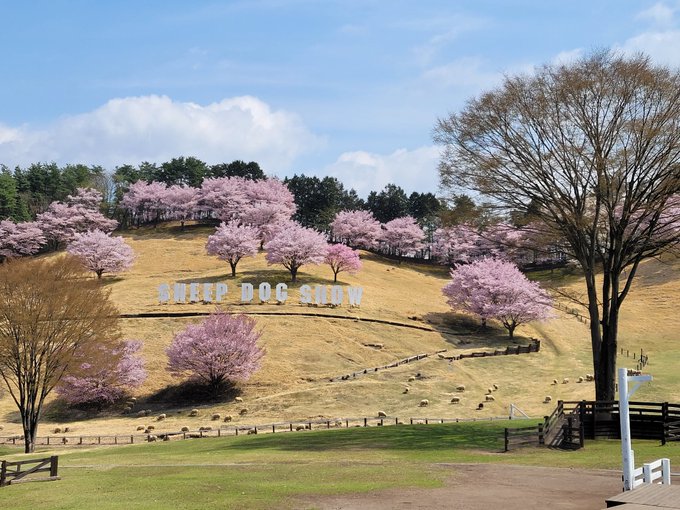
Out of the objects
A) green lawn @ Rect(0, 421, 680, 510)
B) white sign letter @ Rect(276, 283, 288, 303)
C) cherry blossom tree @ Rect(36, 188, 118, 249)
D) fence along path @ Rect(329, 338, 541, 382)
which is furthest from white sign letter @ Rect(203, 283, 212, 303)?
cherry blossom tree @ Rect(36, 188, 118, 249)

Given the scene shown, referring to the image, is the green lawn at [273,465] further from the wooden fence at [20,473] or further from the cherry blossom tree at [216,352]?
the cherry blossom tree at [216,352]

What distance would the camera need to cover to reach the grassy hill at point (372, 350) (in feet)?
185

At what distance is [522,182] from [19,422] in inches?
1722

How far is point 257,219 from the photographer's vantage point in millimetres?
129375

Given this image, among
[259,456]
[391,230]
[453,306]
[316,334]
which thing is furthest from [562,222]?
[391,230]

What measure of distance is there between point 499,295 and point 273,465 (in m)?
60.9

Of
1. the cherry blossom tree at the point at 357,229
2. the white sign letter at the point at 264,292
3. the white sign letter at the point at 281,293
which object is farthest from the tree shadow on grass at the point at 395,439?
the cherry blossom tree at the point at 357,229

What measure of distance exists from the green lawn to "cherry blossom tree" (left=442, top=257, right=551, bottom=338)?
4402 cm

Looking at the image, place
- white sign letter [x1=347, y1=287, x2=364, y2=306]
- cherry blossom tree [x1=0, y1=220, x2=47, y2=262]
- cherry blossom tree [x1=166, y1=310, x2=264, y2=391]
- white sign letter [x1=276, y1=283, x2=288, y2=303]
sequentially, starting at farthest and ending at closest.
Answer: cherry blossom tree [x1=0, y1=220, x2=47, y2=262]
white sign letter [x1=347, y1=287, x2=364, y2=306]
white sign letter [x1=276, y1=283, x2=288, y2=303]
cherry blossom tree [x1=166, y1=310, x2=264, y2=391]

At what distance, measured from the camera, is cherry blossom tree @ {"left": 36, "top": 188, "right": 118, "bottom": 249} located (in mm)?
135250

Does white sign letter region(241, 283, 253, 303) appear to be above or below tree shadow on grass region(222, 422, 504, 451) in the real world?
above

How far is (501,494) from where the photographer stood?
20.8m

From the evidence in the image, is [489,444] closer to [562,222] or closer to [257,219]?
[562,222]

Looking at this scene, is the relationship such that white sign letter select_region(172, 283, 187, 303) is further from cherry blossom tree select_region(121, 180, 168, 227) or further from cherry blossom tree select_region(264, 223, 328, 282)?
cherry blossom tree select_region(121, 180, 168, 227)
